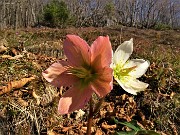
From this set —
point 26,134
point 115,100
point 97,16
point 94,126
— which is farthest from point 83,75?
point 97,16

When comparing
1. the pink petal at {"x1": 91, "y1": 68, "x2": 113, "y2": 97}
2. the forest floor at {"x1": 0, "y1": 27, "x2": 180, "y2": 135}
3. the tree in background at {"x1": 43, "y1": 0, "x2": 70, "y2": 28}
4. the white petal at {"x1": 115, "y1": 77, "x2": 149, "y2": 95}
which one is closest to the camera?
the pink petal at {"x1": 91, "y1": 68, "x2": 113, "y2": 97}

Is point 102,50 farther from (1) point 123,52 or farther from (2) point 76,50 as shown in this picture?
(1) point 123,52

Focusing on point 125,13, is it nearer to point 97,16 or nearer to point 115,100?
point 97,16

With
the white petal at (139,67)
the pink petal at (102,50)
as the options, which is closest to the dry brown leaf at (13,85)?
the white petal at (139,67)

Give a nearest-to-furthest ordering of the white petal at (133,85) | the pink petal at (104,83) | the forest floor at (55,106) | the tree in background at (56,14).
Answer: the pink petal at (104,83)
the white petal at (133,85)
the forest floor at (55,106)
the tree in background at (56,14)

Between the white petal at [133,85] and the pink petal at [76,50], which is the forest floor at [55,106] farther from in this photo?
the pink petal at [76,50]

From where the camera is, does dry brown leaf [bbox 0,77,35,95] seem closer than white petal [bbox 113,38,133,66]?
No

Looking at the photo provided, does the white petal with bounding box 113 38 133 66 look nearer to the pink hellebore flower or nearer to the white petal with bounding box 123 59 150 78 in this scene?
the white petal with bounding box 123 59 150 78

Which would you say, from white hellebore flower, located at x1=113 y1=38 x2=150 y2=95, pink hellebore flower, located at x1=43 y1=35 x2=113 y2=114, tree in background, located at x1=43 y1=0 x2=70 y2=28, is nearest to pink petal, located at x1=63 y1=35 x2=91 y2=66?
pink hellebore flower, located at x1=43 y1=35 x2=113 y2=114
